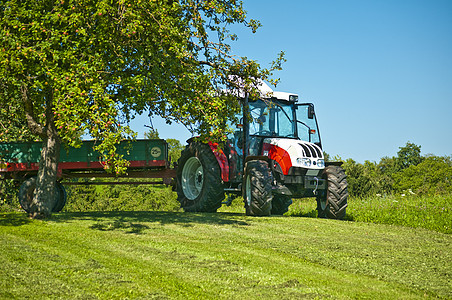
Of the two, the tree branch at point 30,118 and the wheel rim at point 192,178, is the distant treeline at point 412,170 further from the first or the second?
the tree branch at point 30,118

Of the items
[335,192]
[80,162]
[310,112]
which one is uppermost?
[310,112]

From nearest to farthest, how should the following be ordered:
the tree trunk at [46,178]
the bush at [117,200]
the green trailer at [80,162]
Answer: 1. the tree trunk at [46,178]
2. the green trailer at [80,162]
3. the bush at [117,200]

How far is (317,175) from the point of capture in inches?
542

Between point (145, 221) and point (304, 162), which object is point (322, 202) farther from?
point (145, 221)

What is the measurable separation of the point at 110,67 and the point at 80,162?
5.01 meters

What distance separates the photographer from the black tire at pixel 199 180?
14.1 metres

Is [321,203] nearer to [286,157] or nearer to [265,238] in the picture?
[286,157]

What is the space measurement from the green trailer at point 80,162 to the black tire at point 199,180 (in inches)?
21.5

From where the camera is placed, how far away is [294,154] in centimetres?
1313

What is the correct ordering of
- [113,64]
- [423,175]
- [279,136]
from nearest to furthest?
1. [113,64]
2. [279,136]
3. [423,175]

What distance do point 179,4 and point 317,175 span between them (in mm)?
5727

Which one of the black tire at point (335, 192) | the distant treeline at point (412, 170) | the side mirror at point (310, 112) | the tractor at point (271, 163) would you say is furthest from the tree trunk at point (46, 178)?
the distant treeline at point (412, 170)

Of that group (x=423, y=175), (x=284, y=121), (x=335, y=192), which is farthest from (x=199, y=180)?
(x=423, y=175)

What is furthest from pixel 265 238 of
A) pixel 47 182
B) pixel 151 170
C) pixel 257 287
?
pixel 151 170
